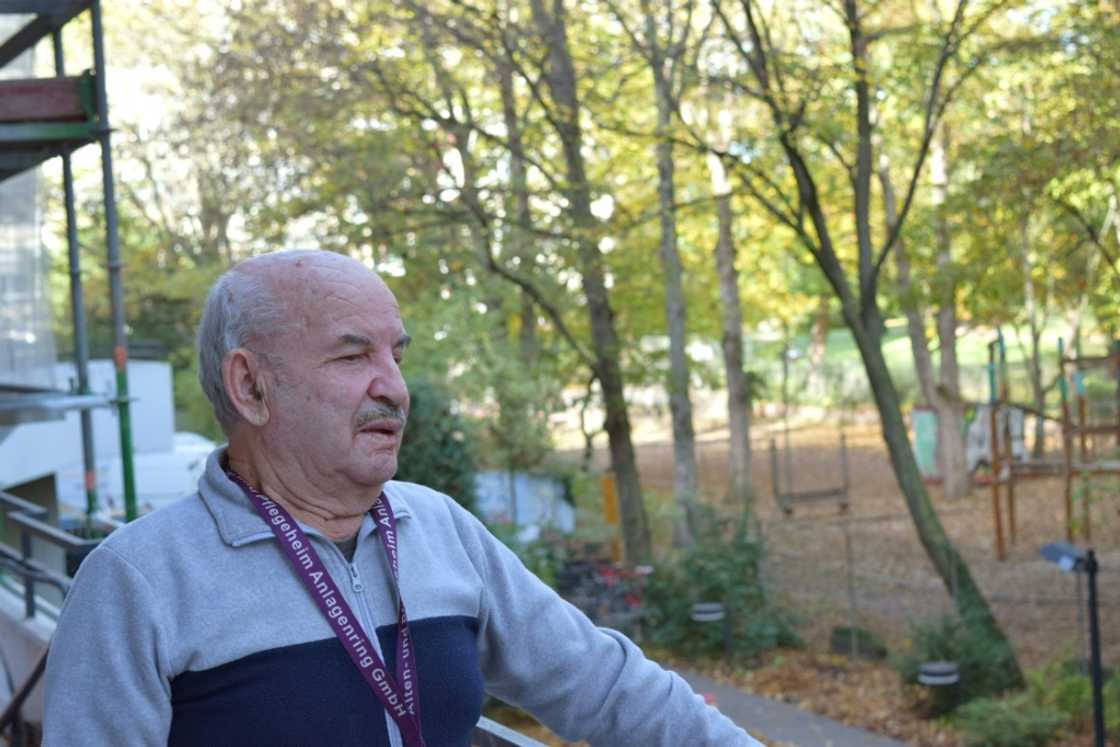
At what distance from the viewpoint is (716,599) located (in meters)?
17.6

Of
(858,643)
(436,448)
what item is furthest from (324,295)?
(858,643)

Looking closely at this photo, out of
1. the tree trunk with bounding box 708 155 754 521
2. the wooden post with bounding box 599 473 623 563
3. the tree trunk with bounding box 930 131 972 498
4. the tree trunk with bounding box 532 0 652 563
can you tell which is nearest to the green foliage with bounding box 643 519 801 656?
the tree trunk with bounding box 532 0 652 563

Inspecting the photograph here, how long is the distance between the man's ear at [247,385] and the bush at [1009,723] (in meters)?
11.4

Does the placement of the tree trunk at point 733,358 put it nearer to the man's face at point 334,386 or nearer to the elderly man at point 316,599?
the elderly man at point 316,599

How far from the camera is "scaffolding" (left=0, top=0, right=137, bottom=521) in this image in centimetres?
645

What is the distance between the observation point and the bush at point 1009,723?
1245 cm

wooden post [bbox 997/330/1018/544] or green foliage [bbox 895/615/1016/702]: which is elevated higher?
wooden post [bbox 997/330/1018/544]

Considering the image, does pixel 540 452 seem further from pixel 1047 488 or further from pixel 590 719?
pixel 590 719

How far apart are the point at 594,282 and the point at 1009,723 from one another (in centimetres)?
919

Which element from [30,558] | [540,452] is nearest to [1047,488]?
[540,452]

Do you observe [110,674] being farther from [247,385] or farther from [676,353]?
[676,353]

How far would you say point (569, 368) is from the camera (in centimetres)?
2298

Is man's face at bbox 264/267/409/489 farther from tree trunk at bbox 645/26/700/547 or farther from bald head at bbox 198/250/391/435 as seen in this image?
tree trunk at bbox 645/26/700/547

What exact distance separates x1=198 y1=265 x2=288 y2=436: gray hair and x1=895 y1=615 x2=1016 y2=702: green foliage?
13532 millimetres
